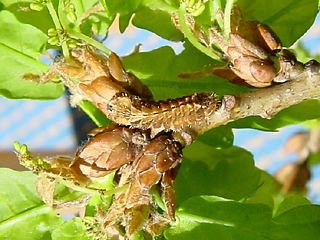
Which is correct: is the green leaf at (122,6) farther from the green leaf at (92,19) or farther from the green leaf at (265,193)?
the green leaf at (265,193)

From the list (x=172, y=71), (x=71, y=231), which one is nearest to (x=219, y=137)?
(x=172, y=71)

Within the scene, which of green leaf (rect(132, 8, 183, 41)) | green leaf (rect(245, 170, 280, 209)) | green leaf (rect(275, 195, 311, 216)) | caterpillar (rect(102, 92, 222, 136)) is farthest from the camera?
green leaf (rect(245, 170, 280, 209))

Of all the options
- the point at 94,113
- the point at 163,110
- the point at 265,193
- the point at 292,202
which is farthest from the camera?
the point at 265,193

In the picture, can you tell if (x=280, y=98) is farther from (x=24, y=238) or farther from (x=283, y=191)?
(x=283, y=191)

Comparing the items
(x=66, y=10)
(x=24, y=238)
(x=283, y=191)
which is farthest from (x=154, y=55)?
(x=283, y=191)

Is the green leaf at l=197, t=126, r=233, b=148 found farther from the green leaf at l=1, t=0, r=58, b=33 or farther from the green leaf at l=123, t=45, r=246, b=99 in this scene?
the green leaf at l=1, t=0, r=58, b=33

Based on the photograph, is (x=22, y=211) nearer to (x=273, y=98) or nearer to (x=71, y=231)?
(x=71, y=231)

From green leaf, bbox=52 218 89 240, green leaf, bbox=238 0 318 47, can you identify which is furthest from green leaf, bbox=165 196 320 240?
green leaf, bbox=238 0 318 47
